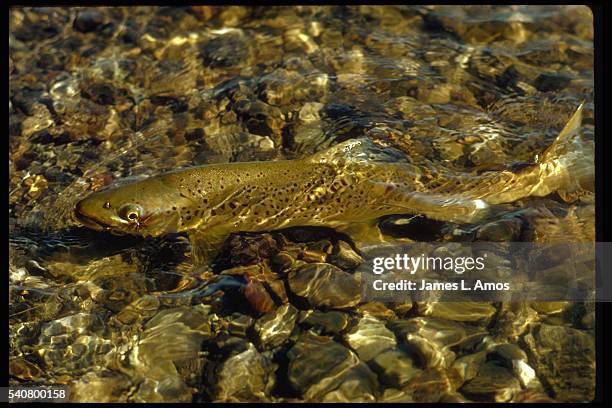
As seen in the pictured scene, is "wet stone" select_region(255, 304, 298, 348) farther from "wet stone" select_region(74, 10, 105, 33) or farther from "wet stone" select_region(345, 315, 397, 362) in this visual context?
"wet stone" select_region(74, 10, 105, 33)

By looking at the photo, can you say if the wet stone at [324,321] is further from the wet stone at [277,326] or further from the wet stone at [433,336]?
the wet stone at [433,336]

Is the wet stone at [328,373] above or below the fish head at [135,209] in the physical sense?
below

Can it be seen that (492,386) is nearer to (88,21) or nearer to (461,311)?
(461,311)

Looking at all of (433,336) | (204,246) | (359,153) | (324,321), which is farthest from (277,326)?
(359,153)

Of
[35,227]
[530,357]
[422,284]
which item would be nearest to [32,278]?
[35,227]

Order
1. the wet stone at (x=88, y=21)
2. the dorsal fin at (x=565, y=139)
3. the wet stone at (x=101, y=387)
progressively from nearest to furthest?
the wet stone at (x=101, y=387) < the dorsal fin at (x=565, y=139) < the wet stone at (x=88, y=21)

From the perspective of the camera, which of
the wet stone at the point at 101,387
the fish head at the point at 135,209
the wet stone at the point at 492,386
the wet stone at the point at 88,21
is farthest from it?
the wet stone at the point at 88,21

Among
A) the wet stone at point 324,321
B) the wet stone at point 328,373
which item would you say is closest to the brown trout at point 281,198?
the wet stone at point 324,321

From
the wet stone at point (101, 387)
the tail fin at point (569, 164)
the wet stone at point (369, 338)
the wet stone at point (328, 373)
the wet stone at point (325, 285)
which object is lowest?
the wet stone at point (101, 387)
